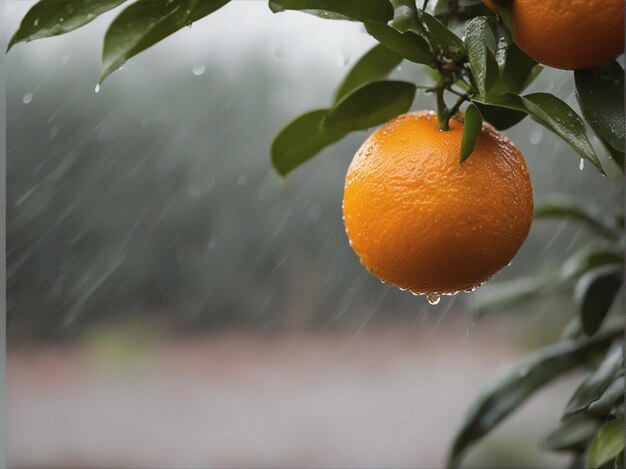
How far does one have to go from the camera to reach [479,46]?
33 cm

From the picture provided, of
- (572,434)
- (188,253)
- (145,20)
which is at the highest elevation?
(145,20)

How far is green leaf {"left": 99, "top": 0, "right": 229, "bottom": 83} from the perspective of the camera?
0.38 meters

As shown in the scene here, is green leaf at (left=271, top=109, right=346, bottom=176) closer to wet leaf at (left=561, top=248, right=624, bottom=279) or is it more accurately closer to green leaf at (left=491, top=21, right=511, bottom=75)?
green leaf at (left=491, top=21, right=511, bottom=75)

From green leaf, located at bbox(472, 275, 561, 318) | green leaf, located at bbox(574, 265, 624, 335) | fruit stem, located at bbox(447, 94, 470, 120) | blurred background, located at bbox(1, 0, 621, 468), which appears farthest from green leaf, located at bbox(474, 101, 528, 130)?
blurred background, located at bbox(1, 0, 621, 468)

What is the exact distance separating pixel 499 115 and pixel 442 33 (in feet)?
0.21

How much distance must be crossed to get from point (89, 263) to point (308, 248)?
1126 millimetres

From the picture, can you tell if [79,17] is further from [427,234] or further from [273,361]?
[273,361]

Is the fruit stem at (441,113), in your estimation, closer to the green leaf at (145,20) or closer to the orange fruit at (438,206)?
the orange fruit at (438,206)

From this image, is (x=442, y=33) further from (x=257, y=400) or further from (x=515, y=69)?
(x=257, y=400)

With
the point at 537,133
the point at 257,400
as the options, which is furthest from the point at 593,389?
the point at 257,400

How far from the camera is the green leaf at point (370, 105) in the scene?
396mm

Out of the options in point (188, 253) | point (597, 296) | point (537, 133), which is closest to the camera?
point (597, 296)

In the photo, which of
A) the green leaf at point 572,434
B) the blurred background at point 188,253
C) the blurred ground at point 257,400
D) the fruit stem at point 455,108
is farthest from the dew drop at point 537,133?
the fruit stem at point 455,108

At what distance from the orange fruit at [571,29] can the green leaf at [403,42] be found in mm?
48
